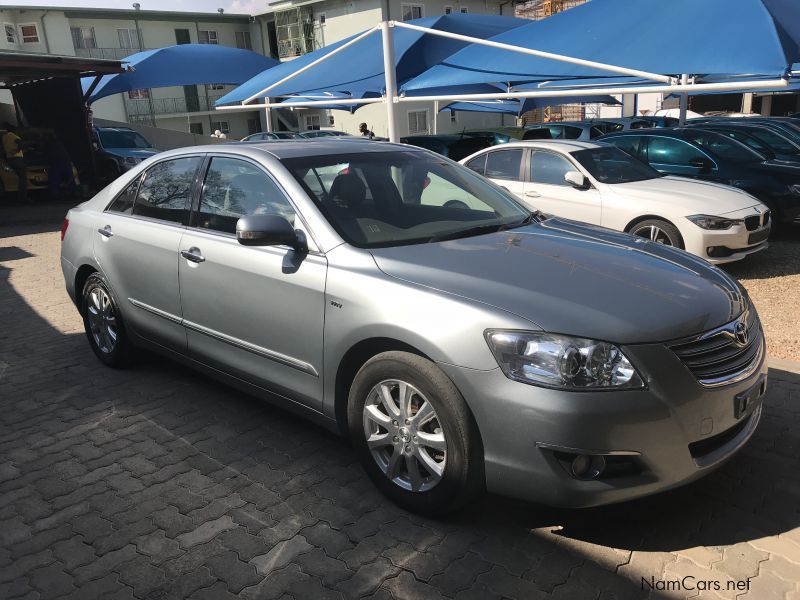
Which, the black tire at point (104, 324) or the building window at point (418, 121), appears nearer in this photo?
the black tire at point (104, 324)

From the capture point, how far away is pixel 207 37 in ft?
142

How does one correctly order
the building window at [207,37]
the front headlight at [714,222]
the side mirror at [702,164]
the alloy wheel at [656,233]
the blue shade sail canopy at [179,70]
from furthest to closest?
1. the building window at [207,37]
2. the blue shade sail canopy at [179,70]
3. the side mirror at [702,164]
4. the alloy wheel at [656,233]
5. the front headlight at [714,222]

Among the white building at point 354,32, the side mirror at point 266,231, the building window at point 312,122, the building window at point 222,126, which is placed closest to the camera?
the side mirror at point 266,231

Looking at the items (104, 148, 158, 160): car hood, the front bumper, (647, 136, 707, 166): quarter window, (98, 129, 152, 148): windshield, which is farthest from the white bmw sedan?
(98, 129, 152, 148): windshield

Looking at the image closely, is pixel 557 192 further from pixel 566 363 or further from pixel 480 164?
pixel 566 363

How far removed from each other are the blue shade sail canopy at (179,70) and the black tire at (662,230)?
1332 cm

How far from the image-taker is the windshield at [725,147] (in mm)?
10211

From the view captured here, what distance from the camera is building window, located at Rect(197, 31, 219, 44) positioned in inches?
1688

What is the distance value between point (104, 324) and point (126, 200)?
3.06ft

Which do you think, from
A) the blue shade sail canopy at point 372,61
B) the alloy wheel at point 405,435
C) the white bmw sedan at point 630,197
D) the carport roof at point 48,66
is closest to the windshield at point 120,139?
the carport roof at point 48,66

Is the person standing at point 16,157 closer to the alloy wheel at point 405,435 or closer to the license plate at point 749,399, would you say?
the alloy wheel at point 405,435

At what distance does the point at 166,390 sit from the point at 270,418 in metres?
0.95

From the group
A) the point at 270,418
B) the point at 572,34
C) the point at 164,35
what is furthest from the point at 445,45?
the point at 164,35

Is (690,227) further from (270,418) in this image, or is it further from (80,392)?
(80,392)
